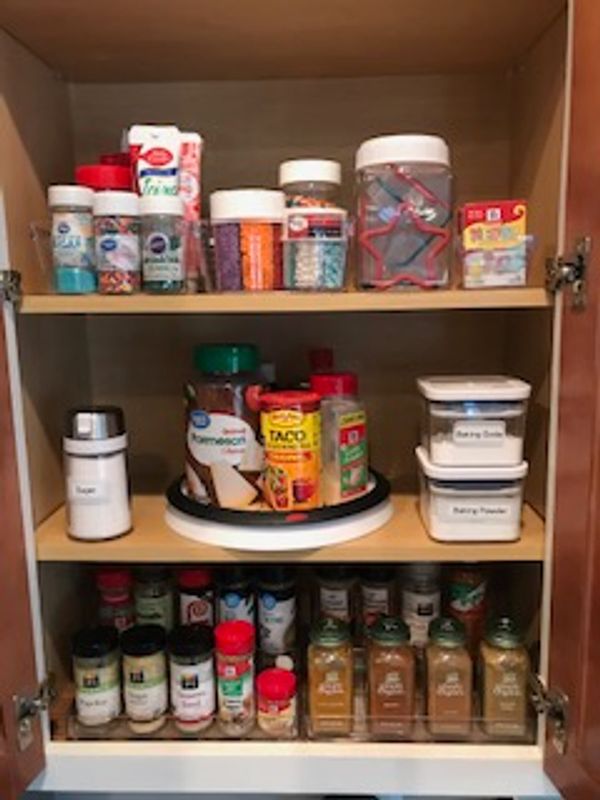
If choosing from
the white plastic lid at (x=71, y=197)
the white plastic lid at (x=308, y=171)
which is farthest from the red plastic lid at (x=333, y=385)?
the white plastic lid at (x=71, y=197)

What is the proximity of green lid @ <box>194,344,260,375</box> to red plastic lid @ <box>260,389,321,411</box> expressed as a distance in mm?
74

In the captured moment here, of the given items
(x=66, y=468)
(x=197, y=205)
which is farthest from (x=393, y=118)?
(x=66, y=468)

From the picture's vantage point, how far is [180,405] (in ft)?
3.55

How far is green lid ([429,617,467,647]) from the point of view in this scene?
83 centimetres

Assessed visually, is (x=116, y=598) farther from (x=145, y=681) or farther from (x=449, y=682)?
(x=449, y=682)

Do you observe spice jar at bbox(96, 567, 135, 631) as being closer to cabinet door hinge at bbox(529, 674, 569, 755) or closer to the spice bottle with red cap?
the spice bottle with red cap

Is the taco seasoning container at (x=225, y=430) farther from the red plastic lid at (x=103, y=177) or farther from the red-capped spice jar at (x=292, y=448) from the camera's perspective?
the red plastic lid at (x=103, y=177)

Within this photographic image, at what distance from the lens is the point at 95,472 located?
0.80 m

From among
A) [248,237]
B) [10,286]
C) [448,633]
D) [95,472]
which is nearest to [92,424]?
[95,472]

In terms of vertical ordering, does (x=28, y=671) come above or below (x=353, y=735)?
above

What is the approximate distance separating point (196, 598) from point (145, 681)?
0.40 feet

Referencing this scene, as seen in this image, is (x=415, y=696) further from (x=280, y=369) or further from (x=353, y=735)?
(x=280, y=369)

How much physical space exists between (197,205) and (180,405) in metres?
0.35

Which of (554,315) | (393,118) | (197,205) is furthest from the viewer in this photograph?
(393,118)
